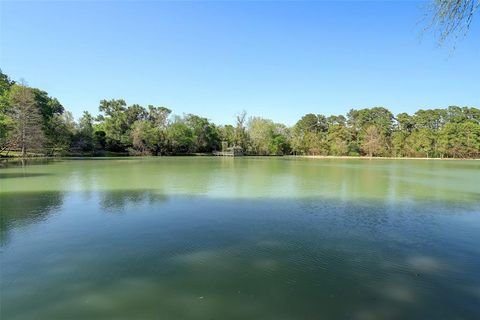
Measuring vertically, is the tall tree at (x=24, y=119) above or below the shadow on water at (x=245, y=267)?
above

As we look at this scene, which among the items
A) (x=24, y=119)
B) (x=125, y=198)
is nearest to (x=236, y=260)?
(x=125, y=198)

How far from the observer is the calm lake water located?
3449 millimetres

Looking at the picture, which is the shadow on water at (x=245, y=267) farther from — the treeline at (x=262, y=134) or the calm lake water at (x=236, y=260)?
the treeline at (x=262, y=134)

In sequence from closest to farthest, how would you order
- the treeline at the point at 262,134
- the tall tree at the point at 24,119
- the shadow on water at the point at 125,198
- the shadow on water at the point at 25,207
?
the shadow on water at the point at 25,207 < the shadow on water at the point at 125,198 < the tall tree at the point at 24,119 < the treeline at the point at 262,134

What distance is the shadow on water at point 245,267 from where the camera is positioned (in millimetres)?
3426

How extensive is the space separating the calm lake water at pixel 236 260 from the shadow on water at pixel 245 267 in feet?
0.07

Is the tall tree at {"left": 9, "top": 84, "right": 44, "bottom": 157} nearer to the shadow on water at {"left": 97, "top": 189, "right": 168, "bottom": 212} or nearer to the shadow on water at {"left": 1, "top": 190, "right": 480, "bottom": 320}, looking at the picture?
the shadow on water at {"left": 97, "top": 189, "right": 168, "bottom": 212}

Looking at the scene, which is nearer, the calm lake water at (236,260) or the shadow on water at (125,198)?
the calm lake water at (236,260)

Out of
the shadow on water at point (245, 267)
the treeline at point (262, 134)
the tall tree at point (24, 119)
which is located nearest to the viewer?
the shadow on water at point (245, 267)

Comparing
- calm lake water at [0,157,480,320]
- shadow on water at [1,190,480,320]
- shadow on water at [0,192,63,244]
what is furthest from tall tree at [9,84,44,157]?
shadow on water at [1,190,480,320]

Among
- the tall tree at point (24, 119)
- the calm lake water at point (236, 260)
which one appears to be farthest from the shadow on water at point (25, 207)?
the tall tree at point (24, 119)

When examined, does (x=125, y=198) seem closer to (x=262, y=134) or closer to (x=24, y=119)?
(x=24, y=119)

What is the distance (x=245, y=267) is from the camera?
4.57 meters

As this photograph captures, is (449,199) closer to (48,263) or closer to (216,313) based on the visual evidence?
(216,313)
